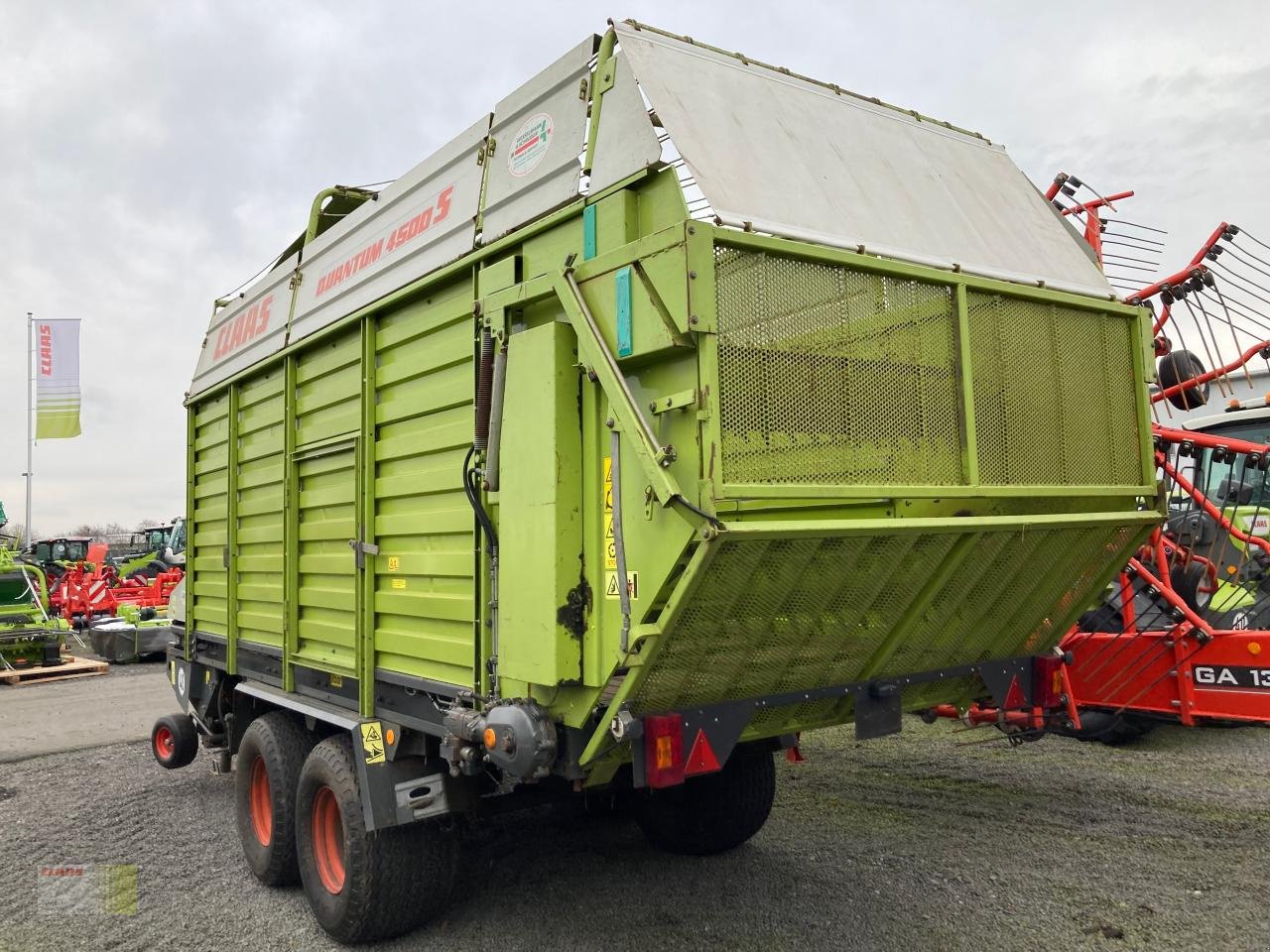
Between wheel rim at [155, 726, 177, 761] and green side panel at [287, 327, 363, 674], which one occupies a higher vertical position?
green side panel at [287, 327, 363, 674]

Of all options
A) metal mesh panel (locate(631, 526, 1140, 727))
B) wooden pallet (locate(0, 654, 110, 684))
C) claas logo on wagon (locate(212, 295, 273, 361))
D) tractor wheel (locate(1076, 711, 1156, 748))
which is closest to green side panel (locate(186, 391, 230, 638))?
claas logo on wagon (locate(212, 295, 273, 361))

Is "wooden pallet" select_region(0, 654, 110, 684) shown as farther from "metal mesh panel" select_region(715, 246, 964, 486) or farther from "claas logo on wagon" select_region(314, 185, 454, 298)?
"metal mesh panel" select_region(715, 246, 964, 486)

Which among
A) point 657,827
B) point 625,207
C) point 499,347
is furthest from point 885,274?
point 657,827

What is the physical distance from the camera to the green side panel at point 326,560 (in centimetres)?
432

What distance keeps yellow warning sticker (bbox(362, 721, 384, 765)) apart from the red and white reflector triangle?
136 cm

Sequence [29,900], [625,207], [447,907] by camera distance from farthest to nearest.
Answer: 1. [29,900]
2. [447,907]
3. [625,207]

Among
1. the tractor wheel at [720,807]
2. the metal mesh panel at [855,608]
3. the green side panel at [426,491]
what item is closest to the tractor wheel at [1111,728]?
the tractor wheel at [720,807]

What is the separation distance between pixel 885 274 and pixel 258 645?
396 centimetres

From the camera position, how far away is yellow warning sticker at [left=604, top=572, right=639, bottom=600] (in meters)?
2.79

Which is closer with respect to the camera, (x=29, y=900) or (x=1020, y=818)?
(x=29, y=900)

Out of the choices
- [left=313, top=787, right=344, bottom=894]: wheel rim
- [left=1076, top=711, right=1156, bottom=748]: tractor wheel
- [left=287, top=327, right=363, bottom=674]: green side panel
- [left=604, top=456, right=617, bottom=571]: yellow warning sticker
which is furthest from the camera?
[left=1076, top=711, right=1156, bottom=748]: tractor wheel

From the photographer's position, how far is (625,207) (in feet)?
9.49

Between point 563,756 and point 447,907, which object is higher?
point 563,756

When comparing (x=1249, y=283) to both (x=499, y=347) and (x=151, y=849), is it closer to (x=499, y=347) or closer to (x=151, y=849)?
(x=499, y=347)
